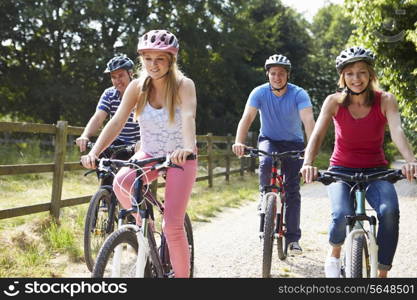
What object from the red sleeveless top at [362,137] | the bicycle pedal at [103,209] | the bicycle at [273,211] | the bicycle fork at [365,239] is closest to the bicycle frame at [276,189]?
the bicycle at [273,211]

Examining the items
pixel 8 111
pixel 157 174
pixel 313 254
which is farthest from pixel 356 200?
pixel 8 111

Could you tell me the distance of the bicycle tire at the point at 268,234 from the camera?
4934 millimetres

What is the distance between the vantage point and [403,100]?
12.0 m

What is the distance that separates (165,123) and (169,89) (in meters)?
0.22

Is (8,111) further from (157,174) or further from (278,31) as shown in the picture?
(157,174)

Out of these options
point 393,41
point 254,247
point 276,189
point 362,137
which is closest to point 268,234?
point 276,189

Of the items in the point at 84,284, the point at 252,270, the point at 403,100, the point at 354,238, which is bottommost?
the point at 252,270

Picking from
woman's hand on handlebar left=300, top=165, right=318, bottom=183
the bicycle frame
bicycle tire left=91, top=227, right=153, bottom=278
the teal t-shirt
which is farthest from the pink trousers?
the teal t-shirt

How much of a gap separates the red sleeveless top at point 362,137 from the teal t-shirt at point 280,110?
6.16ft

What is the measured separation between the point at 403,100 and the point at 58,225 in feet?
26.4

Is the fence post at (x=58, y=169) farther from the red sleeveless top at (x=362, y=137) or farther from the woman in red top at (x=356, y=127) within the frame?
the red sleeveless top at (x=362, y=137)

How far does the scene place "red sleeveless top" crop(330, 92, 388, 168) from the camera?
12.6 ft

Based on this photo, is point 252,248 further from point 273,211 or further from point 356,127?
point 356,127

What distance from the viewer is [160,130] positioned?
12.0 feet
